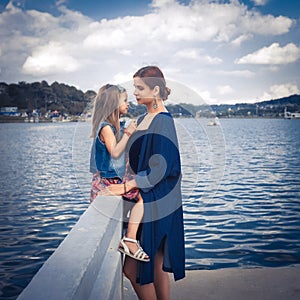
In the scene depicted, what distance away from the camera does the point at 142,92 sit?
8.95 ft

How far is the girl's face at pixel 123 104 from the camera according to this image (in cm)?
326

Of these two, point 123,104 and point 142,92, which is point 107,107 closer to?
point 123,104

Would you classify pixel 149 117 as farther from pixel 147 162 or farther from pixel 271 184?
pixel 271 184

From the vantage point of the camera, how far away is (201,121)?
316cm

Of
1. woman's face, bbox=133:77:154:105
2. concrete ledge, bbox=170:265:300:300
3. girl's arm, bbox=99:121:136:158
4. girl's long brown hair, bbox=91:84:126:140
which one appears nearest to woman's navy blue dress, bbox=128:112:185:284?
woman's face, bbox=133:77:154:105

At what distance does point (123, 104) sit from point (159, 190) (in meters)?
0.97

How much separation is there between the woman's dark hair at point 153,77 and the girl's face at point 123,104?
19.2 inches

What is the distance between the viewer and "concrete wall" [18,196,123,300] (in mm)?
1905

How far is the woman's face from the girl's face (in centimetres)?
47

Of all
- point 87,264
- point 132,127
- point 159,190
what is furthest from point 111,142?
point 87,264

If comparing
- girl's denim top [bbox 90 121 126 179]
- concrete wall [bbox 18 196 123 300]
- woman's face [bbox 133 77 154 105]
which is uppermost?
woman's face [bbox 133 77 154 105]

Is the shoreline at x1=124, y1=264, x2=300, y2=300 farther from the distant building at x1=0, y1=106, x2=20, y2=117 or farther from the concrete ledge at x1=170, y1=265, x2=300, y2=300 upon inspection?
the distant building at x1=0, y1=106, x2=20, y2=117

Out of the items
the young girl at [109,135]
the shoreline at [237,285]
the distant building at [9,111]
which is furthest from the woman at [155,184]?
the distant building at [9,111]

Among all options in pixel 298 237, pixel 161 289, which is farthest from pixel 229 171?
pixel 161 289
